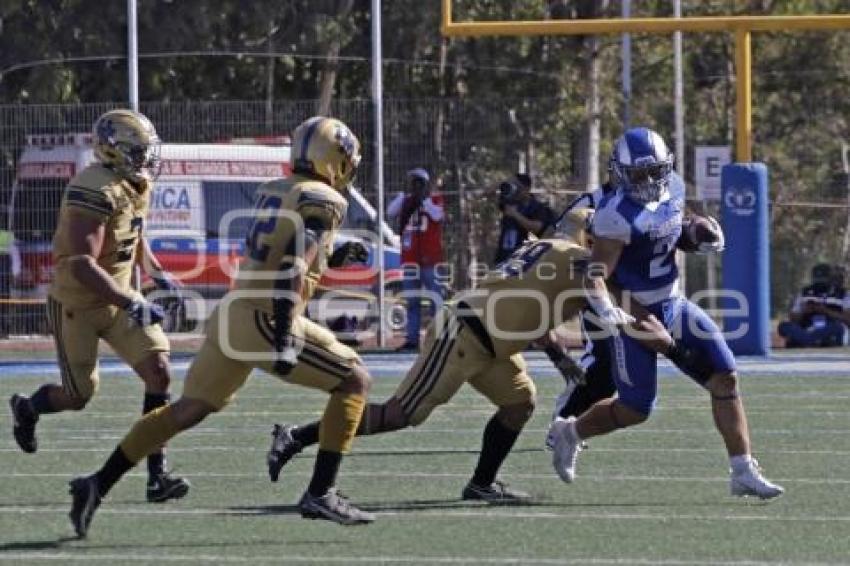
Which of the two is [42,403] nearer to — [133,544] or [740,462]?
[133,544]

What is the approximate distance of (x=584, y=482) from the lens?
30.4ft

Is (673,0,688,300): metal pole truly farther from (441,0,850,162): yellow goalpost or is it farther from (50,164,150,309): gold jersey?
(50,164,150,309): gold jersey

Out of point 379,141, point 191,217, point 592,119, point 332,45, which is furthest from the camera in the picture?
point 332,45

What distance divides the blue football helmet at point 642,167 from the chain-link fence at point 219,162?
12.0 meters

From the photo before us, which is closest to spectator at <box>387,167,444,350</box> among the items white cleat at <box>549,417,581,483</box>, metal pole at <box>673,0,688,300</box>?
metal pole at <box>673,0,688,300</box>

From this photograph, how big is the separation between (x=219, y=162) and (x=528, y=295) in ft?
41.0

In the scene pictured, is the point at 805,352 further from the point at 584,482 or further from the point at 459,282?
the point at 584,482

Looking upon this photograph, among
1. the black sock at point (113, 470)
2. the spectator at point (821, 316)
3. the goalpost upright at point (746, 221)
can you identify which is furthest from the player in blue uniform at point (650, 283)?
the spectator at point (821, 316)

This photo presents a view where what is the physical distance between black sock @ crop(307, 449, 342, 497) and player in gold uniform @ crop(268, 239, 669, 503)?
73cm

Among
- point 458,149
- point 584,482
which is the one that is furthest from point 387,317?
point 584,482

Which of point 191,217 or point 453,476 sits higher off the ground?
point 191,217

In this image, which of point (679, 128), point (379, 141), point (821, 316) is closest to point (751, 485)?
point (821, 316)

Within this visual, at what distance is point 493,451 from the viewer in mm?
8680

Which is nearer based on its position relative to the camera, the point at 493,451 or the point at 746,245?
the point at 493,451
